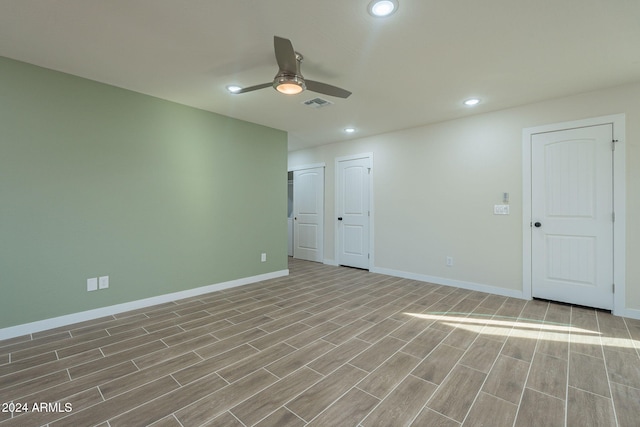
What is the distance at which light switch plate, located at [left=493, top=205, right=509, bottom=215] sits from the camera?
148 inches

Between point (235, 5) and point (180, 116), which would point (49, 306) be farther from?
point (235, 5)

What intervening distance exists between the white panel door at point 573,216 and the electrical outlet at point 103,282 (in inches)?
203

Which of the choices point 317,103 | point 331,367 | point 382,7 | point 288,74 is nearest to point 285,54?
point 288,74

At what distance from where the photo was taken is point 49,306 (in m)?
2.71

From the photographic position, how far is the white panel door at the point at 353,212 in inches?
208

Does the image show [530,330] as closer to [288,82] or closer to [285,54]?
[288,82]

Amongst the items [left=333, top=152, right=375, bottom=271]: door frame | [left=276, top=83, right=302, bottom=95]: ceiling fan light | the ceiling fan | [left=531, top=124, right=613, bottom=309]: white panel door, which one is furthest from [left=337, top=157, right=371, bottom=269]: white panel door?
[left=276, top=83, right=302, bottom=95]: ceiling fan light

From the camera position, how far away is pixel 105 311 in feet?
9.93

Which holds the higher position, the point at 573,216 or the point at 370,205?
the point at 370,205

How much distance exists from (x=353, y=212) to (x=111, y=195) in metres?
3.84

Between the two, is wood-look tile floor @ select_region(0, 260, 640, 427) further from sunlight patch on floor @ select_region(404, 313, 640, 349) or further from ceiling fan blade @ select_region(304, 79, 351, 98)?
ceiling fan blade @ select_region(304, 79, 351, 98)

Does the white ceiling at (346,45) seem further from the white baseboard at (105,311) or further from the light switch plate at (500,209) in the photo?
the white baseboard at (105,311)

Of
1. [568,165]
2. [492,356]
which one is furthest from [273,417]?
[568,165]

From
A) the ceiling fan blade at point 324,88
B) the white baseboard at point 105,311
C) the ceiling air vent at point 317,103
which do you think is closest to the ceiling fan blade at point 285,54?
the ceiling fan blade at point 324,88
